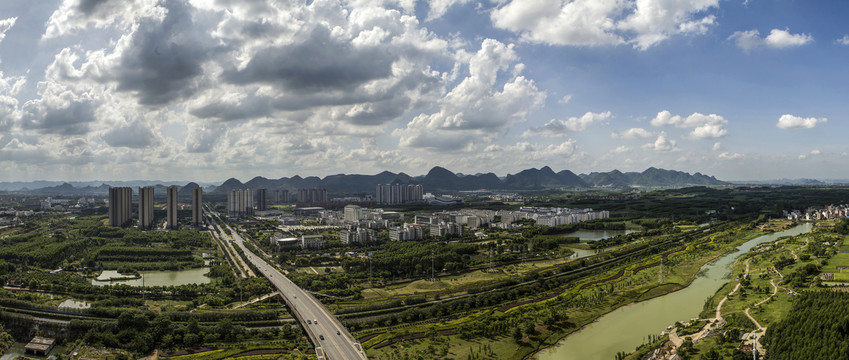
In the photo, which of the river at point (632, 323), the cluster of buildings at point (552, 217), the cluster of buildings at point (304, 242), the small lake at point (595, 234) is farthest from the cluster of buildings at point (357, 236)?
the river at point (632, 323)

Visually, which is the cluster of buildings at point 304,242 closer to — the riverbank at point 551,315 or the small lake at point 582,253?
the small lake at point 582,253

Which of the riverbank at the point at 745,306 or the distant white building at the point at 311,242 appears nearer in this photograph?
the riverbank at the point at 745,306

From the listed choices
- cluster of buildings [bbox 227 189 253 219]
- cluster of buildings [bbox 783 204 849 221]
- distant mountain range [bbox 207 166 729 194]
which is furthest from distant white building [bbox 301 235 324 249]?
distant mountain range [bbox 207 166 729 194]

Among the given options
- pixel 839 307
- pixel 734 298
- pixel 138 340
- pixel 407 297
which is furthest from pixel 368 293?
pixel 839 307

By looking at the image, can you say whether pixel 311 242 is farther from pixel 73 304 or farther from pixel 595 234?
pixel 595 234

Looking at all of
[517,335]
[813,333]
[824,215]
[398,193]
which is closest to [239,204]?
[398,193]

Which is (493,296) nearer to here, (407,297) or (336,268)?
(407,297)
